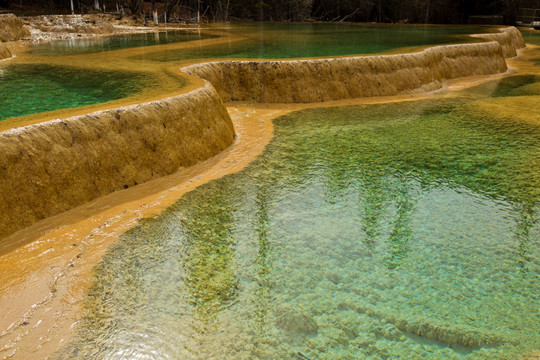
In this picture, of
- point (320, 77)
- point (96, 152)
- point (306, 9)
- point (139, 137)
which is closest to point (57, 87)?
point (139, 137)

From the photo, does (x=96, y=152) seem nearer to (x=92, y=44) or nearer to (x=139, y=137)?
(x=139, y=137)

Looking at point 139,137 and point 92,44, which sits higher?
point 92,44

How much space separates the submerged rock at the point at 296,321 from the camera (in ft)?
10.2

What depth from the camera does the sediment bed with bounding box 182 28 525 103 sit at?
9.54m

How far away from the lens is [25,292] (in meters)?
3.48

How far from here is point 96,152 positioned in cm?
→ 504

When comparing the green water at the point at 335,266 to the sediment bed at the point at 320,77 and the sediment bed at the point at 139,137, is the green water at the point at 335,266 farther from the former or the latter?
the sediment bed at the point at 320,77

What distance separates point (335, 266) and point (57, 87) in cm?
575

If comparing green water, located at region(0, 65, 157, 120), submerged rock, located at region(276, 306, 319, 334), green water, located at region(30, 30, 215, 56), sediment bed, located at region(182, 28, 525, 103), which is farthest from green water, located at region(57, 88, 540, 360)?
green water, located at region(30, 30, 215, 56)

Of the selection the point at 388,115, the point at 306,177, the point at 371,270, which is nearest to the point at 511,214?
the point at 371,270

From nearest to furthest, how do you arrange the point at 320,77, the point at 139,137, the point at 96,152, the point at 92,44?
the point at 96,152, the point at 139,137, the point at 320,77, the point at 92,44

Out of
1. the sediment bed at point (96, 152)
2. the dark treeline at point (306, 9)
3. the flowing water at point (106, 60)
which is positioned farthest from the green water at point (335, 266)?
the dark treeline at point (306, 9)

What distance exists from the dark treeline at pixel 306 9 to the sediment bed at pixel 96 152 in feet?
→ 59.3

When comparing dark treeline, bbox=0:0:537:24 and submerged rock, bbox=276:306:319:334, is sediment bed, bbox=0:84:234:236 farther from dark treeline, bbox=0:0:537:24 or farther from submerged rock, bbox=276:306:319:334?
dark treeline, bbox=0:0:537:24
